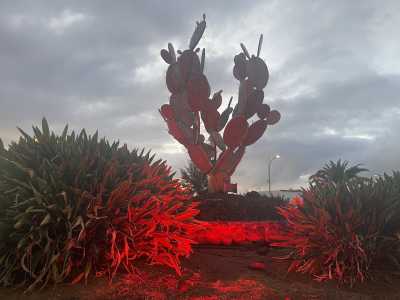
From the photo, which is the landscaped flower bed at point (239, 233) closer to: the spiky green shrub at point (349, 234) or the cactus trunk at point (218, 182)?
the spiky green shrub at point (349, 234)

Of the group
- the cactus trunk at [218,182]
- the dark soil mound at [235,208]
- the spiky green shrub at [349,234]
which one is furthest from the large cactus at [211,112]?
the spiky green shrub at [349,234]

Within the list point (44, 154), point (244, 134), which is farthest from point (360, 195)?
point (244, 134)

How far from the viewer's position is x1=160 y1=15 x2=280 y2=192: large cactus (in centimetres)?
1222

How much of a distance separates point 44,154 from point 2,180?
23.3 inches

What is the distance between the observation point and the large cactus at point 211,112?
481 inches

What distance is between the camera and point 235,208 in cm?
1105

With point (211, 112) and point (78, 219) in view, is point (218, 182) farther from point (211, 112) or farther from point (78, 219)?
point (78, 219)

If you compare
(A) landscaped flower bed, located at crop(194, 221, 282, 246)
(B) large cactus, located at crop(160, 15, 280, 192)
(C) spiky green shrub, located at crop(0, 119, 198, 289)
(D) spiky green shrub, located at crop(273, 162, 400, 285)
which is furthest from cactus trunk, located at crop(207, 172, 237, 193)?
(C) spiky green shrub, located at crop(0, 119, 198, 289)

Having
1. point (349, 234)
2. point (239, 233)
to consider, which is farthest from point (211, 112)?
point (349, 234)

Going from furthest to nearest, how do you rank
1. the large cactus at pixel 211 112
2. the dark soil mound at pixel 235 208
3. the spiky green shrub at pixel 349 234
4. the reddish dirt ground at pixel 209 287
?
the large cactus at pixel 211 112
the dark soil mound at pixel 235 208
the spiky green shrub at pixel 349 234
the reddish dirt ground at pixel 209 287

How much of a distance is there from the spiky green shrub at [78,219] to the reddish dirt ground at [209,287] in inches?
6.1

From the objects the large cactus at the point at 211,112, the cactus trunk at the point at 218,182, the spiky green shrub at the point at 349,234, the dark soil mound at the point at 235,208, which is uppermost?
the large cactus at the point at 211,112

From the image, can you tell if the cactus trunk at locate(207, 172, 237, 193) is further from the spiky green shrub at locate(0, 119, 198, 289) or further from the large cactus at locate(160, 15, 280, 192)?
the spiky green shrub at locate(0, 119, 198, 289)

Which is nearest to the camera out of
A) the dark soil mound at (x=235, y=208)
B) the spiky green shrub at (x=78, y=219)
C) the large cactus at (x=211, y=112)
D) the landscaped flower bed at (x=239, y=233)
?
the spiky green shrub at (x=78, y=219)
